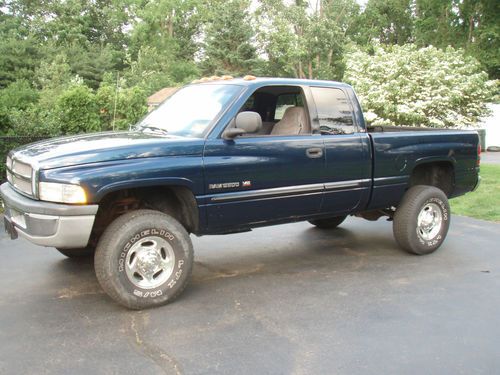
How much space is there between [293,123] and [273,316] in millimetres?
2200

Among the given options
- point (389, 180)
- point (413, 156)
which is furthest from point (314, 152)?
point (413, 156)

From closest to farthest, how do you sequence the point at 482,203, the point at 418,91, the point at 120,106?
the point at 482,203 → the point at 418,91 → the point at 120,106

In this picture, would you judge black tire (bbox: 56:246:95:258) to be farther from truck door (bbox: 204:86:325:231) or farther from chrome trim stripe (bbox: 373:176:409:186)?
chrome trim stripe (bbox: 373:176:409:186)

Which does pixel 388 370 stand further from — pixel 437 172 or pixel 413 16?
pixel 413 16

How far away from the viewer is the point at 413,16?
151 feet

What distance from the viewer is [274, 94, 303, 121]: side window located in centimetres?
561

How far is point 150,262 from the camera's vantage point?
4.38 m

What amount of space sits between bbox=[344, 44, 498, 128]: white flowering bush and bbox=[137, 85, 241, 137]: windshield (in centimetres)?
888

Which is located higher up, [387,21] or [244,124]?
[387,21]

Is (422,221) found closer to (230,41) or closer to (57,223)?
(57,223)

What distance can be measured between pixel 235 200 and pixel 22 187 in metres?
Result: 1.85

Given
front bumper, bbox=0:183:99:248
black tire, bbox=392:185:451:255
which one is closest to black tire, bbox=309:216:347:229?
black tire, bbox=392:185:451:255

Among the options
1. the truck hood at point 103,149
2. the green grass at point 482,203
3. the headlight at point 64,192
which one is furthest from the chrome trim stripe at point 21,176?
the green grass at point 482,203

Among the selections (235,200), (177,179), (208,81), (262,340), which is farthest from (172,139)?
(262,340)
